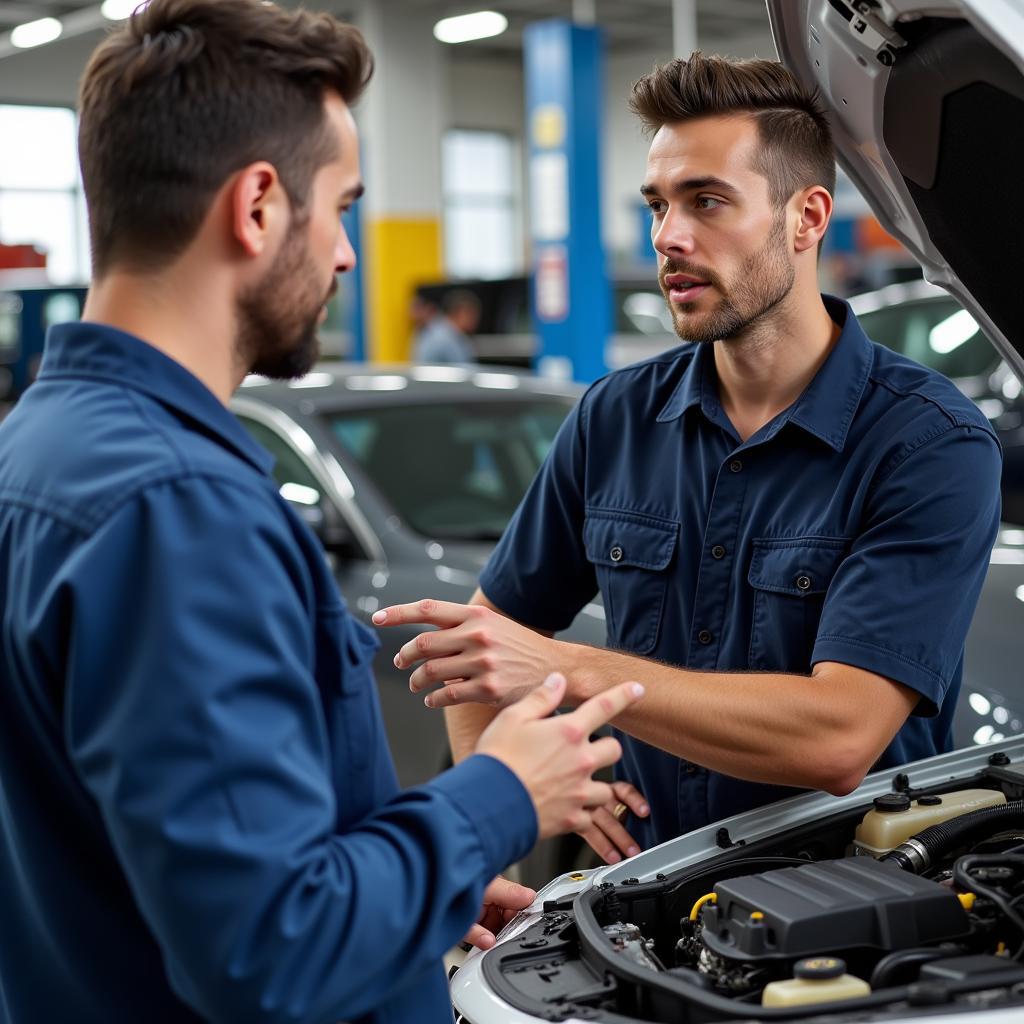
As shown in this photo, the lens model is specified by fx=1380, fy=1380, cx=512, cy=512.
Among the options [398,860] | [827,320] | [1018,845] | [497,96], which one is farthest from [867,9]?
[497,96]

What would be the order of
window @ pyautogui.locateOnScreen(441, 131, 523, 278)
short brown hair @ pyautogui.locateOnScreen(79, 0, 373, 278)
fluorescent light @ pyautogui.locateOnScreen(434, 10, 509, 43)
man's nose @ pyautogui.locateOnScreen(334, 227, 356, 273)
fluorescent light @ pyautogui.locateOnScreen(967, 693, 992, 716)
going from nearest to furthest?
short brown hair @ pyautogui.locateOnScreen(79, 0, 373, 278) → man's nose @ pyautogui.locateOnScreen(334, 227, 356, 273) → fluorescent light @ pyautogui.locateOnScreen(967, 693, 992, 716) → fluorescent light @ pyautogui.locateOnScreen(434, 10, 509, 43) → window @ pyautogui.locateOnScreen(441, 131, 523, 278)

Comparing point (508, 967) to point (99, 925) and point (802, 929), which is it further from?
point (99, 925)

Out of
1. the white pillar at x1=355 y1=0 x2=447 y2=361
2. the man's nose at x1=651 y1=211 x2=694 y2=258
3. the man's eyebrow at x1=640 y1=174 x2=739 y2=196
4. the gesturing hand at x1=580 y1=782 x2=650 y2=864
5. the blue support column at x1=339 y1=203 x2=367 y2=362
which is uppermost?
the white pillar at x1=355 y1=0 x2=447 y2=361

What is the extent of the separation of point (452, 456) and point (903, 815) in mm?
2569

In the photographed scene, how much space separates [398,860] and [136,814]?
0.73ft

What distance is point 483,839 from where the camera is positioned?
1163mm

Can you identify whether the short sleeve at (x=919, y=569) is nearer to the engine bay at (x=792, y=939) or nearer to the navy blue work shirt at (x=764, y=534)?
the navy blue work shirt at (x=764, y=534)

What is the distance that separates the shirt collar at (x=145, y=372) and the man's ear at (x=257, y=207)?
12 cm

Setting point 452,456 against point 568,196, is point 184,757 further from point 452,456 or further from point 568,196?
point 568,196

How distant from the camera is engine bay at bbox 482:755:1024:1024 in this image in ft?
4.42

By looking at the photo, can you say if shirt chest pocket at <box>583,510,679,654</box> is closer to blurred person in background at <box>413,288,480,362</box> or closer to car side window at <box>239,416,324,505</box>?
car side window at <box>239,416,324,505</box>

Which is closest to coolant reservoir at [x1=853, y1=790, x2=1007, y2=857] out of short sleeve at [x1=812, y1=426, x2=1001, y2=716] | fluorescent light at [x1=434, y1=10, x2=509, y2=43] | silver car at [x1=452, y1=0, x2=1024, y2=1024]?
silver car at [x1=452, y1=0, x2=1024, y2=1024]

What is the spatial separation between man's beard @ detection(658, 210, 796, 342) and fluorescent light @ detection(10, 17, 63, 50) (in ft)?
51.5

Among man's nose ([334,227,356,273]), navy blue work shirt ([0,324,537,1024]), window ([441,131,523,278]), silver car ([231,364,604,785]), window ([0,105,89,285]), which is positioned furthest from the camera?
window ([441,131,523,278])
